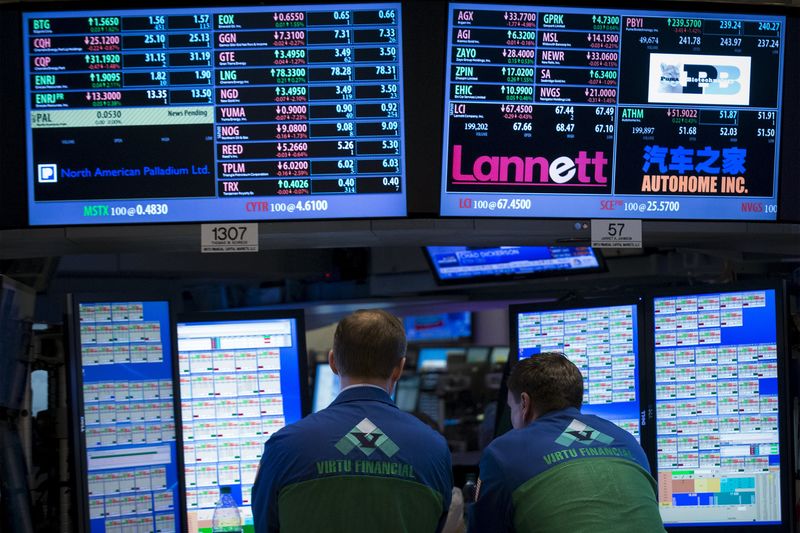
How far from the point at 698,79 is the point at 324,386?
6093 mm

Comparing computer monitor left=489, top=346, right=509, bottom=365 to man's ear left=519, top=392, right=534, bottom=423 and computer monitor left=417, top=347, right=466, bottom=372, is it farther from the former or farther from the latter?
man's ear left=519, top=392, right=534, bottom=423

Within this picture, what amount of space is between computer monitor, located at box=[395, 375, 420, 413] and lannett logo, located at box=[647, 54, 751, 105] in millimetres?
7981

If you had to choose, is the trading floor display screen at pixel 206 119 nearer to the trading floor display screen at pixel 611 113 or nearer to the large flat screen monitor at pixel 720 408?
the trading floor display screen at pixel 611 113

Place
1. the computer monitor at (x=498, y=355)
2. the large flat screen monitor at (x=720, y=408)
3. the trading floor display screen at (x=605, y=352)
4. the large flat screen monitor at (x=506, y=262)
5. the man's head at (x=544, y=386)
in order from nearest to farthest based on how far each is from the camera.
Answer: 1. the man's head at (x=544, y=386)
2. the large flat screen monitor at (x=720, y=408)
3. the trading floor display screen at (x=605, y=352)
4. the large flat screen monitor at (x=506, y=262)
5. the computer monitor at (x=498, y=355)

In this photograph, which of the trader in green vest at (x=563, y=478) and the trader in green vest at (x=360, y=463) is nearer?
the trader in green vest at (x=360, y=463)

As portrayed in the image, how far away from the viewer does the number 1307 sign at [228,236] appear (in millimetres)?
3496

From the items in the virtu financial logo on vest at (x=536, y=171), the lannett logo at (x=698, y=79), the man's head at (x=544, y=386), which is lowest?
the man's head at (x=544, y=386)

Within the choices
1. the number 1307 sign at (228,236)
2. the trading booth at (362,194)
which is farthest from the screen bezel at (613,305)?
the number 1307 sign at (228,236)

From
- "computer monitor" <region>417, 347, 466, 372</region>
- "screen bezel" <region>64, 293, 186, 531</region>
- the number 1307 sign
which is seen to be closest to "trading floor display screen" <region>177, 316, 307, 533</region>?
"screen bezel" <region>64, 293, 186, 531</region>

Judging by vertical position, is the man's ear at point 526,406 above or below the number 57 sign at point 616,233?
below

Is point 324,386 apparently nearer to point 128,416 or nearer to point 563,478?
point 128,416

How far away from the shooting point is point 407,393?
38.2ft

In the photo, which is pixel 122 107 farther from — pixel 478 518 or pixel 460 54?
pixel 478 518

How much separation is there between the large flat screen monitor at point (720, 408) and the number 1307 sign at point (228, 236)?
5.81 feet
